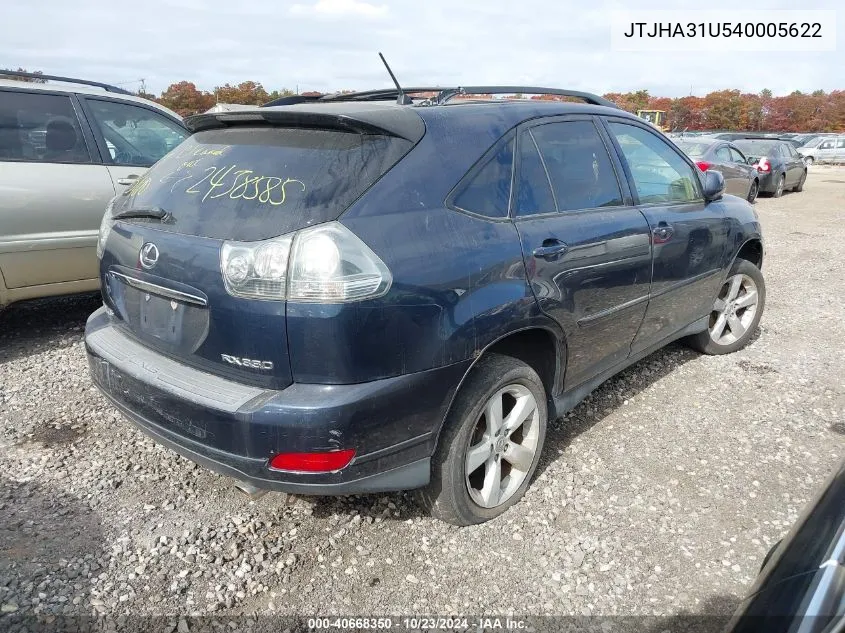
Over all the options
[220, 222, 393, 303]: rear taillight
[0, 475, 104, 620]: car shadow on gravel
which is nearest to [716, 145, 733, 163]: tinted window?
[220, 222, 393, 303]: rear taillight

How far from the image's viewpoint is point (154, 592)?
2.24m

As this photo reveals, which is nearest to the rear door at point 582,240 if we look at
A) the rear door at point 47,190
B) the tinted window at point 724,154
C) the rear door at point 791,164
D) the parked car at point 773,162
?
the rear door at point 47,190

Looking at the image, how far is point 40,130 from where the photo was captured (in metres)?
4.34

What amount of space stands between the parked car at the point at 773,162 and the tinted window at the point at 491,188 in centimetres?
1405

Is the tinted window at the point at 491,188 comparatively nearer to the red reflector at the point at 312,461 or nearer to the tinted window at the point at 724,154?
the red reflector at the point at 312,461

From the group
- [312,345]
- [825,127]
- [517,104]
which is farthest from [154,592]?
[825,127]

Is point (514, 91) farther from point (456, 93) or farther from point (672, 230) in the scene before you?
point (672, 230)

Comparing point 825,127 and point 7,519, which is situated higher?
point 825,127

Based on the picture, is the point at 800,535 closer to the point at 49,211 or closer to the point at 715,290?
the point at 715,290

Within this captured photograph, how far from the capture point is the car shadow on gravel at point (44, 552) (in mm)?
2156

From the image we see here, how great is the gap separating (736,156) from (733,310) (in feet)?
36.6

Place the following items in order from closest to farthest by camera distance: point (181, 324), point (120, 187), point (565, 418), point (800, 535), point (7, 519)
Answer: point (800, 535)
point (181, 324)
point (7, 519)
point (565, 418)
point (120, 187)

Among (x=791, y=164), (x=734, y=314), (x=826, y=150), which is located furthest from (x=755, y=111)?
(x=734, y=314)

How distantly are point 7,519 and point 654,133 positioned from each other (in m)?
3.92
